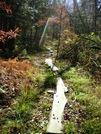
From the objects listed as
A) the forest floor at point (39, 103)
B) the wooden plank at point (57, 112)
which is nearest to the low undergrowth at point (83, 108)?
the forest floor at point (39, 103)

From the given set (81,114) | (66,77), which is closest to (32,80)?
(66,77)

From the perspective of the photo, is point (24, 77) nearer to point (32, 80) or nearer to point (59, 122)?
point (32, 80)

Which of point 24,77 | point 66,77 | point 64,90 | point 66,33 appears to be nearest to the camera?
point 64,90

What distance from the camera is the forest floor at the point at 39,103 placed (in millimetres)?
3943

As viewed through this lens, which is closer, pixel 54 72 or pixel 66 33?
pixel 54 72

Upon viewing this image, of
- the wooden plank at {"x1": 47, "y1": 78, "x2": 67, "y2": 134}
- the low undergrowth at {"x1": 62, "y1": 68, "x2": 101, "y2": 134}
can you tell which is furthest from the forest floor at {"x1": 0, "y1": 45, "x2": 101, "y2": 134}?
the wooden plank at {"x1": 47, "y1": 78, "x2": 67, "y2": 134}

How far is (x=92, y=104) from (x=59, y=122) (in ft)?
4.08

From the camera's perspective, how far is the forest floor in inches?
155

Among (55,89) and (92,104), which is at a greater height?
(92,104)

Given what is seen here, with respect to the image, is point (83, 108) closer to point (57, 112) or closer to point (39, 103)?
point (57, 112)

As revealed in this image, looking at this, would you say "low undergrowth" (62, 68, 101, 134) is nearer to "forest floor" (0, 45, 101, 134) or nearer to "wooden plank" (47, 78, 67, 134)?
"forest floor" (0, 45, 101, 134)

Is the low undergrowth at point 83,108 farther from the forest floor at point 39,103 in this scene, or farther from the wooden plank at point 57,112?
the wooden plank at point 57,112

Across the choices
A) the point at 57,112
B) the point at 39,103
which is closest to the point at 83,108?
the point at 57,112

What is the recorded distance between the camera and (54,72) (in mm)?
9031
